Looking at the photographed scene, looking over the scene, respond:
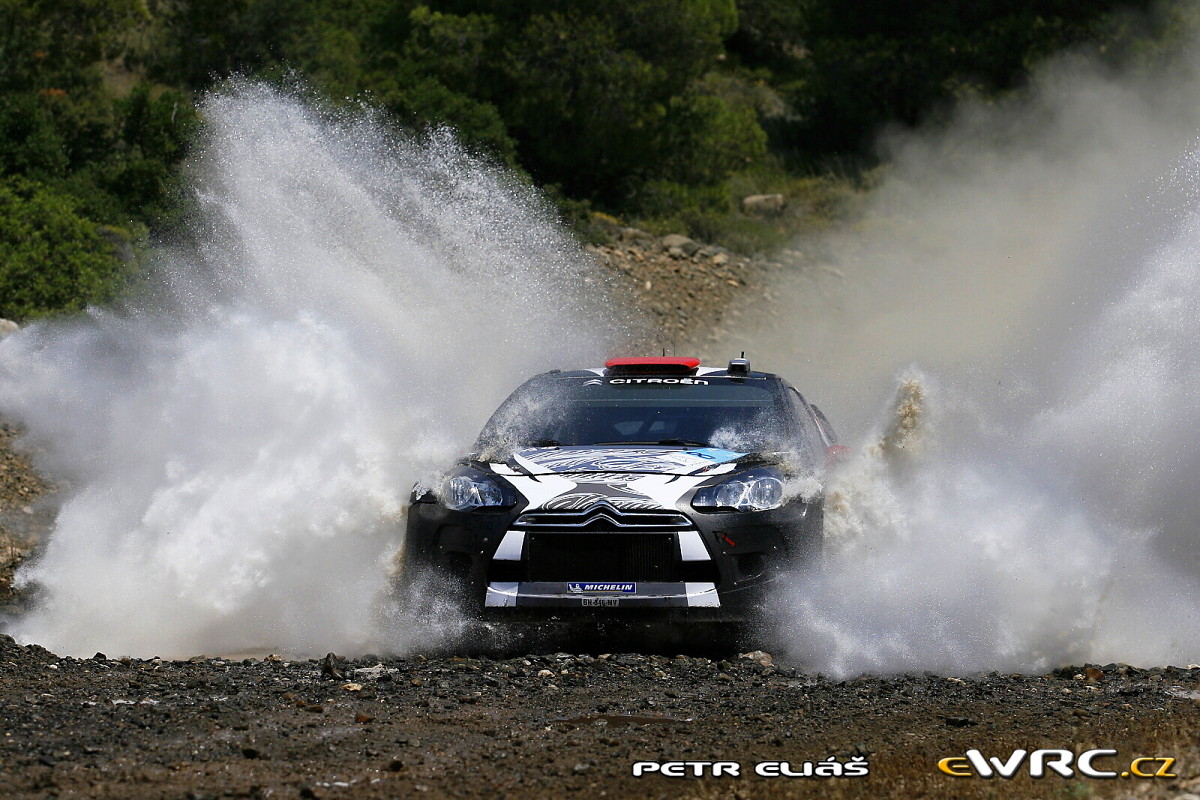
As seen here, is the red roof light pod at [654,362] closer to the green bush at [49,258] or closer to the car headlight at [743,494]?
the car headlight at [743,494]

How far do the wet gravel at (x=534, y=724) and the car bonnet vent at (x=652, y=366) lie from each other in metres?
2.05

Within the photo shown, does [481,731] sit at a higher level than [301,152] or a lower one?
lower

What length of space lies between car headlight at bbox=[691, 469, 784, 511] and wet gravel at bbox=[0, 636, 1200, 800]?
0.66 metres

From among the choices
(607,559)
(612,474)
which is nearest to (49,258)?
(612,474)

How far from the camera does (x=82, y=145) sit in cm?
2284

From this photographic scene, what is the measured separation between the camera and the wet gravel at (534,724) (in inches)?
178

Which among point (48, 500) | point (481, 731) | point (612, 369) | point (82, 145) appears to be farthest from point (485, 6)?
point (481, 731)

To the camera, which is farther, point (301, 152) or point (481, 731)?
point (301, 152)

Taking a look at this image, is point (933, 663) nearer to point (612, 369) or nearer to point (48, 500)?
point (612, 369)

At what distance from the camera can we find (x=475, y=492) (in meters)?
7.27

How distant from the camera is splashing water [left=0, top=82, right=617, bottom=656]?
820cm

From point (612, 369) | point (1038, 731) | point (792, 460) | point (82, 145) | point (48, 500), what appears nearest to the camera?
point (1038, 731)

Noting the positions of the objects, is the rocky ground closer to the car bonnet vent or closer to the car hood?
the car hood

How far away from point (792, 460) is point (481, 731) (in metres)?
2.77
